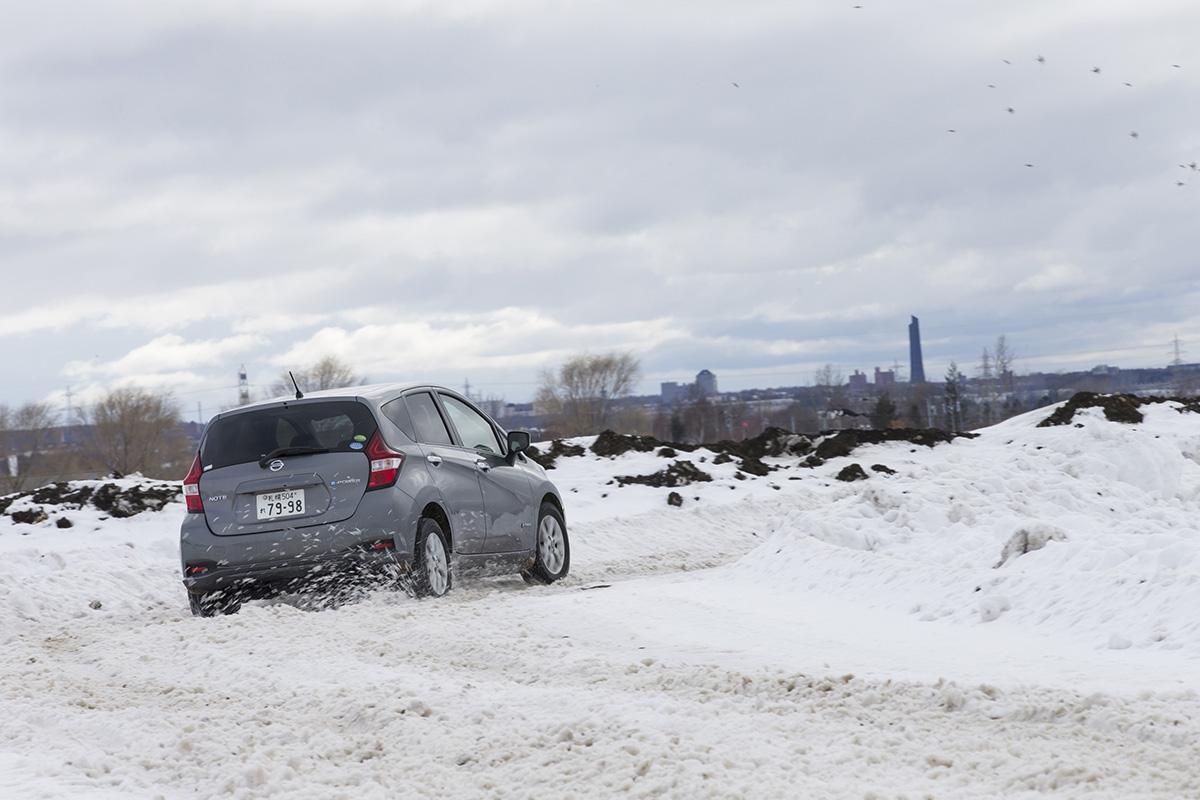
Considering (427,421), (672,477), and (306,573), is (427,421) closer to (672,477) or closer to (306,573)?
(306,573)

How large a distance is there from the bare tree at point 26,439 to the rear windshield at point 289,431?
349ft

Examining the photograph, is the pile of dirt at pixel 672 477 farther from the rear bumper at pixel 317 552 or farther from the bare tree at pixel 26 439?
the bare tree at pixel 26 439

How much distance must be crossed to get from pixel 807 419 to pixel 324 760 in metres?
145

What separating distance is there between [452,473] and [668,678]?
4393 mm

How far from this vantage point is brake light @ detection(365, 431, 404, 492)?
9466 millimetres

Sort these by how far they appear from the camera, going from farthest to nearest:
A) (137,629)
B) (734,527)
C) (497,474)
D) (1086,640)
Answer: (734,527), (497,474), (137,629), (1086,640)

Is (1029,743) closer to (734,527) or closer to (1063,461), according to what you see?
(734,527)

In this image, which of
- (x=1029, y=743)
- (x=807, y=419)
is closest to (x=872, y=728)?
(x=1029, y=743)

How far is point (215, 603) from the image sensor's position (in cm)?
973

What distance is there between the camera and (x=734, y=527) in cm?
1858

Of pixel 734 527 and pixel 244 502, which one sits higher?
pixel 244 502

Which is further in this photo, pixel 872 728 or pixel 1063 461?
pixel 1063 461

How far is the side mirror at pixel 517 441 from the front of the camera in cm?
1162

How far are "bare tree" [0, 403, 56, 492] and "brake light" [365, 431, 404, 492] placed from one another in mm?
107235
